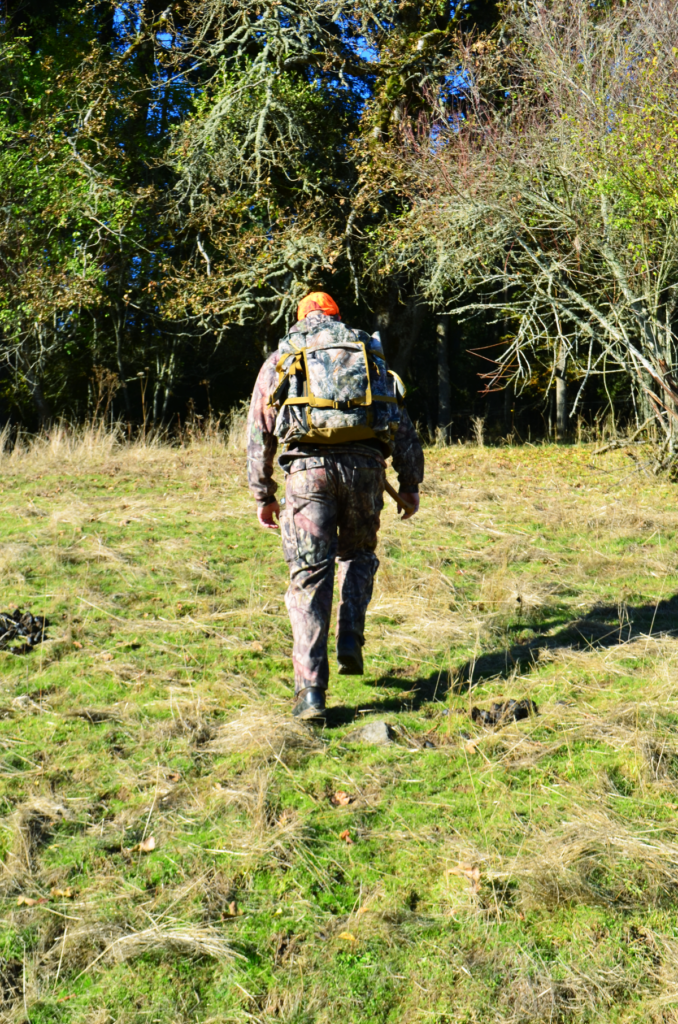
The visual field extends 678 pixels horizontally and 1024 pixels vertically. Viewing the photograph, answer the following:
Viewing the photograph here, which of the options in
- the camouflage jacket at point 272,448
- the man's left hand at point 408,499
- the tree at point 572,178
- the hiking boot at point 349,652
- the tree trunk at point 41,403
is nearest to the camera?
the camouflage jacket at point 272,448

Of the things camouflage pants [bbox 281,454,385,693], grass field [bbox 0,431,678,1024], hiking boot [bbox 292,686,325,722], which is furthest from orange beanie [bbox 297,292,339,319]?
grass field [bbox 0,431,678,1024]

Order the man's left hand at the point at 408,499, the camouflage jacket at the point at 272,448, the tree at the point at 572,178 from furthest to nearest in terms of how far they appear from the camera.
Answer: the tree at the point at 572,178
the man's left hand at the point at 408,499
the camouflage jacket at the point at 272,448

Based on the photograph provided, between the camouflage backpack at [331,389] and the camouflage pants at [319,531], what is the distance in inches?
5.8

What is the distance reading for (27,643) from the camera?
5070mm

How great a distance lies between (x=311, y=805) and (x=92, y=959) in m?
1.04

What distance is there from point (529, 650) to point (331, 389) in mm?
2097

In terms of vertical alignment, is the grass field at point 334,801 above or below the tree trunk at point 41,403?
below

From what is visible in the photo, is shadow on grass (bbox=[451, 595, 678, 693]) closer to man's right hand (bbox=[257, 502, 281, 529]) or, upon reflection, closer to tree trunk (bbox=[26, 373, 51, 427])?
man's right hand (bbox=[257, 502, 281, 529])

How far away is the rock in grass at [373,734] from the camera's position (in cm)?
407

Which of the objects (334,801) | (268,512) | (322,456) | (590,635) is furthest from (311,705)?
(590,635)

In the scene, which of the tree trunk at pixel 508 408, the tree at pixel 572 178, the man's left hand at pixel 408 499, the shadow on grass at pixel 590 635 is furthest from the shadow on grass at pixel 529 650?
the tree trunk at pixel 508 408

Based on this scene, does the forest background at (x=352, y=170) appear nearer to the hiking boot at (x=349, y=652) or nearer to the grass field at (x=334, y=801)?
the grass field at (x=334, y=801)

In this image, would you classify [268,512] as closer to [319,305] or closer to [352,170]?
[319,305]

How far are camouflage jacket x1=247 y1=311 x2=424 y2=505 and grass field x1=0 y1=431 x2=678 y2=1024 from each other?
103 cm
